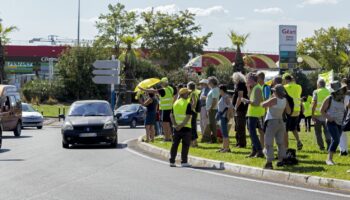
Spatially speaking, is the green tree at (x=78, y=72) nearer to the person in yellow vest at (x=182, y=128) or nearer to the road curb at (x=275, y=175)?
the road curb at (x=275, y=175)

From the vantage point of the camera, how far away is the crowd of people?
1382 cm

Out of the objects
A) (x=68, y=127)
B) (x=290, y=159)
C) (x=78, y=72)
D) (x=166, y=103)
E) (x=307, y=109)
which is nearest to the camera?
(x=290, y=159)

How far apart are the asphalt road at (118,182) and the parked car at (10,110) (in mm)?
9622

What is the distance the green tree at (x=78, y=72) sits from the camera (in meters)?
64.0

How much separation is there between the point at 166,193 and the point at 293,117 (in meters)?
7.23

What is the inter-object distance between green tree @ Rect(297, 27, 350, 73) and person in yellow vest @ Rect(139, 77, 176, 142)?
71.6 metres

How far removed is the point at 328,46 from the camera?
308 feet

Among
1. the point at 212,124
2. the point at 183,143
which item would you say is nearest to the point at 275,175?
the point at 183,143

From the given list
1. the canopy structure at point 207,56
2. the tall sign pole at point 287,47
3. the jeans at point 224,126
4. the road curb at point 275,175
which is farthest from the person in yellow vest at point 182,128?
the canopy structure at point 207,56

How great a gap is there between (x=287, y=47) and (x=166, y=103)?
129ft

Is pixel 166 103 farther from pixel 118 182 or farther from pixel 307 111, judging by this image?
pixel 307 111

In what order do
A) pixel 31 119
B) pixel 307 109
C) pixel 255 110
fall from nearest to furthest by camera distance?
1. pixel 255 110
2. pixel 307 109
3. pixel 31 119

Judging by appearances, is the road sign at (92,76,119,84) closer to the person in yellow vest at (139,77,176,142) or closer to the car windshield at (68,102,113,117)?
the car windshield at (68,102,113,117)

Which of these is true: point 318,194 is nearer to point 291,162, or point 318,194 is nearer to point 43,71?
point 291,162
